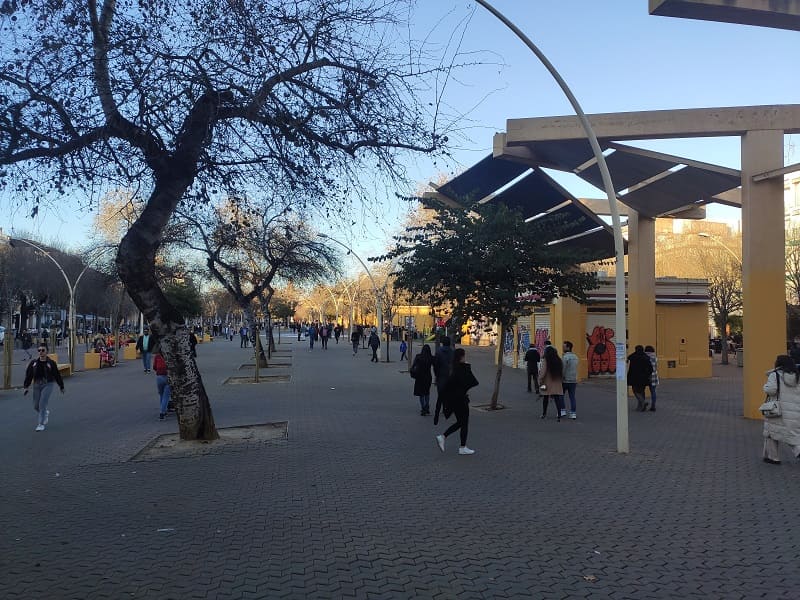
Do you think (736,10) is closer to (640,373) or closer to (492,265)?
(492,265)

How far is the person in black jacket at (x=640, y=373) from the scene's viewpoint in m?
14.1

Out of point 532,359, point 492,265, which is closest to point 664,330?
point 532,359

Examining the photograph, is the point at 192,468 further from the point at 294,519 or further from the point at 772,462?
the point at 772,462

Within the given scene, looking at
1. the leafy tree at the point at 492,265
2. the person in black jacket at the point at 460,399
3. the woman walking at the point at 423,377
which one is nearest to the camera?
the person in black jacket at the point at 460,399

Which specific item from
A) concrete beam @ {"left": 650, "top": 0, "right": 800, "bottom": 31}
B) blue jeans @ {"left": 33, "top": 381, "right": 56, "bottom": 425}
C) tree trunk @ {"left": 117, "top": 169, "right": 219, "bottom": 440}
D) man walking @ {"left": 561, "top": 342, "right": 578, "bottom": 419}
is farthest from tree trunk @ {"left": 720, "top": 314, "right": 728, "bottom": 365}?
blue jeans @ {"left": 33, "top": 381, "right": 56, "bottom": 425}

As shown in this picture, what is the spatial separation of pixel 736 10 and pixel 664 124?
14.9ft

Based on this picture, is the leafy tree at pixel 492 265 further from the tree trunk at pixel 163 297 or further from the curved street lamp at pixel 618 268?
the tree trunk at pixel 163 297

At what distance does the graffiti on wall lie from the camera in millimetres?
22766

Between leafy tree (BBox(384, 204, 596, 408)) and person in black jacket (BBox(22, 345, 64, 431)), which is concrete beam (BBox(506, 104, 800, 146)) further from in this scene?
person in black jacket (BBox(22, 345, 64, 431))

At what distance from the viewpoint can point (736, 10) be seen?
948 cm

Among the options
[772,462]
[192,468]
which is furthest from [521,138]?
[192,468]

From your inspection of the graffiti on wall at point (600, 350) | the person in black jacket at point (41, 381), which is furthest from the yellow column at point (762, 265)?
the person in black jacket at point (41, 381)

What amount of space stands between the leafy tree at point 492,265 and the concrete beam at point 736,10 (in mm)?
5033

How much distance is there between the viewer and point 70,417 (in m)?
13.6
